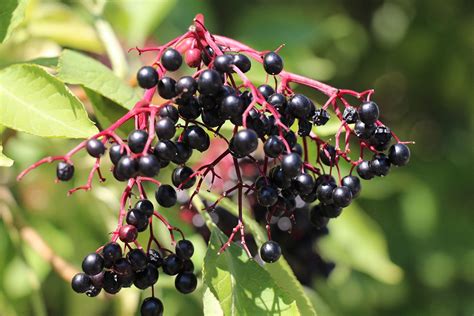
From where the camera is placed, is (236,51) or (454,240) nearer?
(236,51)

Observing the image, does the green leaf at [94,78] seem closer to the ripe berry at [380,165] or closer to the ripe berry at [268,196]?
the ripe berry at [268,196]

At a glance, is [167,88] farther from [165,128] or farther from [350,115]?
[350,115]

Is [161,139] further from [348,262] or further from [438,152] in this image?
[438,152]

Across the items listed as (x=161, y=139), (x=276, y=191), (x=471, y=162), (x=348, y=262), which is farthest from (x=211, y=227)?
(x=471, y=162)

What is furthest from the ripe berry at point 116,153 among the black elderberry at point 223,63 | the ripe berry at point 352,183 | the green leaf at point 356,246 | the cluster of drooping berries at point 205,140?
the green leaf at point 356,246

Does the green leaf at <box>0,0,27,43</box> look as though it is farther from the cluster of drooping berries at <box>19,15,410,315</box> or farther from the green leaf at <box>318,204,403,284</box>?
the green leaf at <box>318,204,403,284</box>

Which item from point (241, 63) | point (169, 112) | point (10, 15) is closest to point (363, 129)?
point (241, 63)

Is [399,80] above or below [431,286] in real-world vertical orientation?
above
